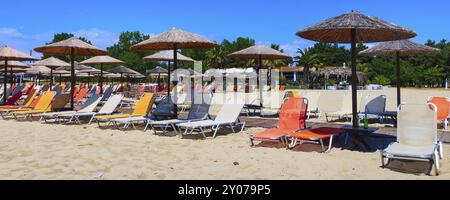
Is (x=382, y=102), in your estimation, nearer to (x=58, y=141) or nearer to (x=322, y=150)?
(x=322, y=150)

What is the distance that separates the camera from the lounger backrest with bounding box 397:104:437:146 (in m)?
5.52

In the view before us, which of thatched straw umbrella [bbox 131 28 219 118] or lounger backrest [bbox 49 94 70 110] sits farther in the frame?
lounger backrest [bbox 49 94 70 110]

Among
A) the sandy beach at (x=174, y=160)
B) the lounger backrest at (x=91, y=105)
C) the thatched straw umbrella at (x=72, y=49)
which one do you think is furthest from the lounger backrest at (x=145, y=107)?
the thatched straw umbrella at (x=72, y=49)

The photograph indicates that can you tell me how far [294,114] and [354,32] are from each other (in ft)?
5.66

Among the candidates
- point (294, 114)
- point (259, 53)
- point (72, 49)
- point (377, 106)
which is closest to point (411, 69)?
point (259, 53)

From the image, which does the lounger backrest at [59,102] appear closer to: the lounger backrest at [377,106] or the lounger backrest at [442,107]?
Answer: the lounger backrest at [377,106]

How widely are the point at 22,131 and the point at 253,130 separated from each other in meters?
5.03

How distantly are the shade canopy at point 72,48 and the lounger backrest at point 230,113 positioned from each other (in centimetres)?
495

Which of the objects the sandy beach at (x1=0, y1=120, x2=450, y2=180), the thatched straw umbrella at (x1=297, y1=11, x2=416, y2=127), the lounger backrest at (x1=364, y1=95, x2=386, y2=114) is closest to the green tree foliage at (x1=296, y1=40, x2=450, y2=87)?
the lounger backrest at (x1=364, y1=95, x2=386, y2=114)

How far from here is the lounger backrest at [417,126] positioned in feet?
18.1

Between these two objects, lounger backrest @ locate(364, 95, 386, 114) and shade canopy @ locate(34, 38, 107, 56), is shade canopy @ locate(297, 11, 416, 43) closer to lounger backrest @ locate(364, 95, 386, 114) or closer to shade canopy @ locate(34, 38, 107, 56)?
lounger backrest @ locate(364, 95, 386, 114)

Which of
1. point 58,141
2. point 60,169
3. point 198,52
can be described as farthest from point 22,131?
point 198,52
